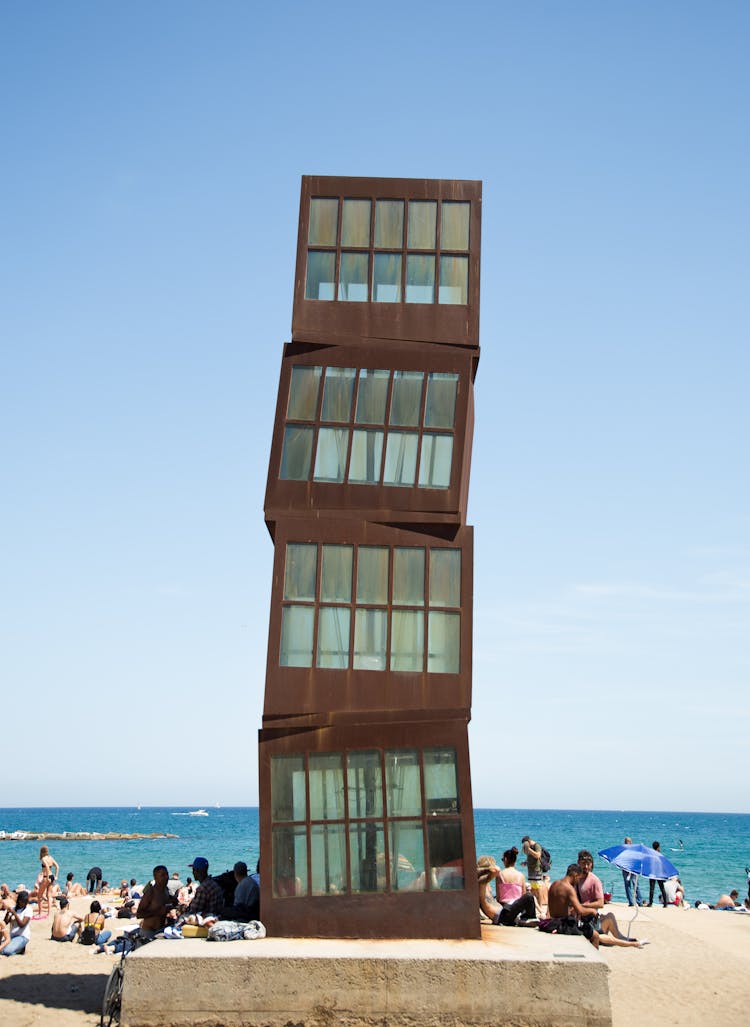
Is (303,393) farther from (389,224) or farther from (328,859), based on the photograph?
(328,859)

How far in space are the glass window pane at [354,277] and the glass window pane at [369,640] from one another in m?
5.19

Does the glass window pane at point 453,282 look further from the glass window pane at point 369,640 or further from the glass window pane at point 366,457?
the glass window pane at point 369,640

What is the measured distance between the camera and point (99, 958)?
1878 cm

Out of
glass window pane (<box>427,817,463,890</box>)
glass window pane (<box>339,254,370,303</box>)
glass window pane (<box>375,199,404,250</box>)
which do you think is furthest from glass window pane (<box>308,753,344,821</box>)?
glass window pane (<box>375,199,404,250</box>)

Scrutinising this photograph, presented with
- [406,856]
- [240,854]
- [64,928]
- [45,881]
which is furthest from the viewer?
[240,854]

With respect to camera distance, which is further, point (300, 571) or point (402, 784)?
point (300, 571)

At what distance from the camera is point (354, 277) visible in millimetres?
17031

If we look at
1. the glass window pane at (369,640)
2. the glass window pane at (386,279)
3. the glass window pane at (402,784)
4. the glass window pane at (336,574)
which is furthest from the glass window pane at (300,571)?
the glass window pane at (386,279)

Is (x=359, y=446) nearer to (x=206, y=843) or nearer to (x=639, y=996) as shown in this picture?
(x=639, y=996)

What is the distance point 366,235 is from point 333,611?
6291mm

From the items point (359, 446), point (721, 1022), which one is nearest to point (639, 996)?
point (721, 1022)

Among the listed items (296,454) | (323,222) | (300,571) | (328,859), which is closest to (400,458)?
(296,454)

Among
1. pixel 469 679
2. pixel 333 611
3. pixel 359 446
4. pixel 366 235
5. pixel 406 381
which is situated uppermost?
pixel 366 235

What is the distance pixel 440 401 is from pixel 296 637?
4.36 meters
